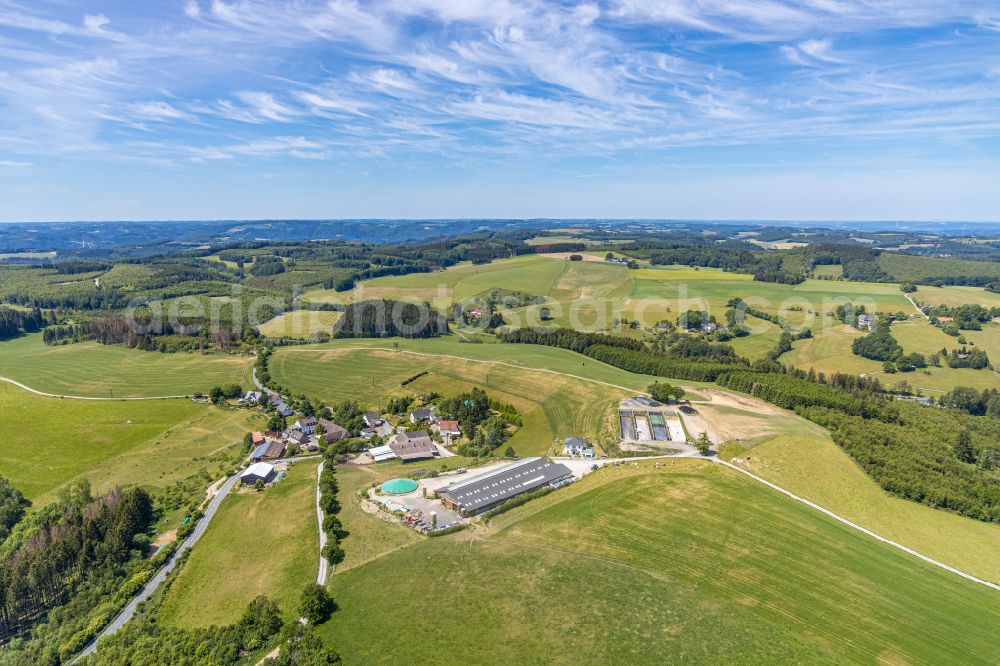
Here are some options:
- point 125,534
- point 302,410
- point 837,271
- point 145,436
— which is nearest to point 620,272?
point 837,271

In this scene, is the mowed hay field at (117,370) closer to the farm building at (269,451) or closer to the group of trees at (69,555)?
the farm building at (269,451)

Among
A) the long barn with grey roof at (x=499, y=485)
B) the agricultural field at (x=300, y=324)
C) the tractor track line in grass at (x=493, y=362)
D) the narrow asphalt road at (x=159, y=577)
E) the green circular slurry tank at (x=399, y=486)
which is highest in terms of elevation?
the agricultural field at (x=300, y=324)

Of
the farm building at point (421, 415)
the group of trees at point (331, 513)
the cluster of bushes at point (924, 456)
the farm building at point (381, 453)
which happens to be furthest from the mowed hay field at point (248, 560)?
the cluster of bushes at point (924, 456)

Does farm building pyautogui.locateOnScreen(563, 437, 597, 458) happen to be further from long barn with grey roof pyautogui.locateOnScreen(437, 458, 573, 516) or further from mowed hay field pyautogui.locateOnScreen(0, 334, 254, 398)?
mowed hay field pyautogui.locateOnScreen(0, 334, 254, 398)

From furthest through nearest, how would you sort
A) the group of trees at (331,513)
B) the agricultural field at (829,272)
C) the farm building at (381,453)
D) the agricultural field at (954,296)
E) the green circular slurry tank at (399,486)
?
the agricultural field at (829,272) → the agricultural field at (954,296) → the farm building at (381,453) → the green circular slurry tank at (399,486) → the group of trees at (331,513)

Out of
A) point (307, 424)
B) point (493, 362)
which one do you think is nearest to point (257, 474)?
point (307, 424)

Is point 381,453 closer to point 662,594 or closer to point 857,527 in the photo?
point 662,594

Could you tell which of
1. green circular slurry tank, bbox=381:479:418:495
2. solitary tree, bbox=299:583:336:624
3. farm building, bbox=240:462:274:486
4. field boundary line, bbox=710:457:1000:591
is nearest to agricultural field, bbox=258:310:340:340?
farm building, bbox=240:462:274:486

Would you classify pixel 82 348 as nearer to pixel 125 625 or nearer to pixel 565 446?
pixel 125 625
